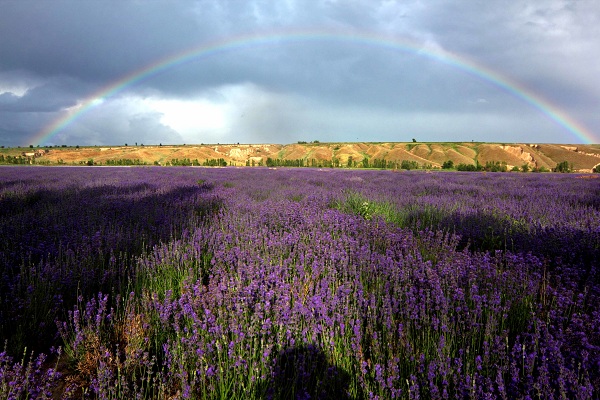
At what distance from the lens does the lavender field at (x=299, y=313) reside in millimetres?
1612

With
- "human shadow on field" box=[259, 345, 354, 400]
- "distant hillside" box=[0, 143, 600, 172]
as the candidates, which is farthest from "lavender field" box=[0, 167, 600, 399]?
"distant hillside" box=[0, 143, 600, 172]

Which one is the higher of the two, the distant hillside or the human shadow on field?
the distant hillside

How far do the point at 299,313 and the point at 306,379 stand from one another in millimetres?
450

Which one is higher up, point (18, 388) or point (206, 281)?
point (18, 388)

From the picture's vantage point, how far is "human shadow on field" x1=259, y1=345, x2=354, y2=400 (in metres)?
1.57

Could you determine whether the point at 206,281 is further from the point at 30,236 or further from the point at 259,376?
the point at 30,236

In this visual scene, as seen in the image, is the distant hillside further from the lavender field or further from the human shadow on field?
the human shadow on field

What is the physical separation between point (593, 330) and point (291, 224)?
11.0 ft

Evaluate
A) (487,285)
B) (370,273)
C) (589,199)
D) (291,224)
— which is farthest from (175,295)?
(589,199)

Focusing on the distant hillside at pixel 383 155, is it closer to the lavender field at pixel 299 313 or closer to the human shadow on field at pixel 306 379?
the lavender field at pixel 299 313

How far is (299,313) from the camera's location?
79.8 inches

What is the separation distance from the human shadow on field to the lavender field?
1 cm

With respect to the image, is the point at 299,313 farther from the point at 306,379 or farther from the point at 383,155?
the point at 383,155

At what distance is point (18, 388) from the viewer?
4.71ft
